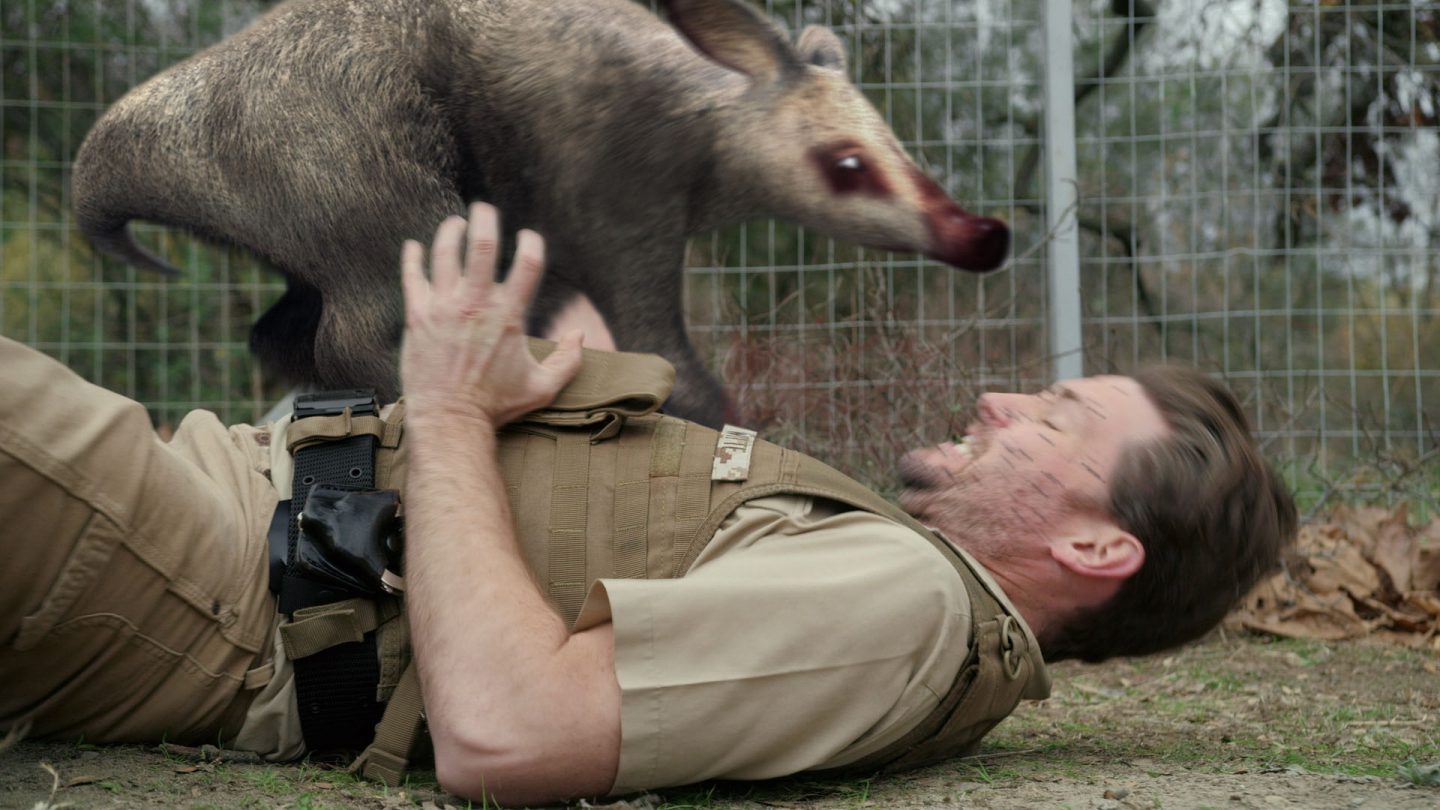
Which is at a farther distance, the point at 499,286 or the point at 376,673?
the point at 499,286

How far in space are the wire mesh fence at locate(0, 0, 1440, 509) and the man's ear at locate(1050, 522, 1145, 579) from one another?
1488 mm

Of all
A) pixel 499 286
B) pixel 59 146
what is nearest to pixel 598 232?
pixel 499 286

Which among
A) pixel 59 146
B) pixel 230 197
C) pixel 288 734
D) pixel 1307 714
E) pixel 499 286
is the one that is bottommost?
pixel 1307 714

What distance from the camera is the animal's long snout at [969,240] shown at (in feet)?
10.1

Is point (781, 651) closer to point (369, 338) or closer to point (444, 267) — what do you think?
point (444, 267)

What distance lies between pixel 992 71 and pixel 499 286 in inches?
115

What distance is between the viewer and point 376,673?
5.40ft

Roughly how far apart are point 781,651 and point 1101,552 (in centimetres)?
64

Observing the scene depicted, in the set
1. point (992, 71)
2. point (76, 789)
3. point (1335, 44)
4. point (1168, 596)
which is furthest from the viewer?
point (1335, 44)

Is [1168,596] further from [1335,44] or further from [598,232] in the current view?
[1335,44]

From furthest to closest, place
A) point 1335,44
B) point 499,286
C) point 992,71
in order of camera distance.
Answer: point 1335,44, point 992,71, point 499,286

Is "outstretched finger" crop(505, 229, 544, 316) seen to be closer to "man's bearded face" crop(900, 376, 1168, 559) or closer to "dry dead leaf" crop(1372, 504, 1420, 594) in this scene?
"man's bearded face" crop(900, 376, 1168, 559)

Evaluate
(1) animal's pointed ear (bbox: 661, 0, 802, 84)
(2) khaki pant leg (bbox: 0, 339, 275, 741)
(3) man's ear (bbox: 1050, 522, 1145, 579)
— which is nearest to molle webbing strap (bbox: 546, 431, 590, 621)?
(2) khaki pant leg (bbox: 0, 339, 275, 741)

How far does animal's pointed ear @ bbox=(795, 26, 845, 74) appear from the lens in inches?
121
